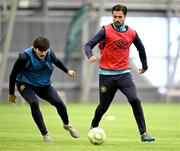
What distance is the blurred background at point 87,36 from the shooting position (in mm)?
39906

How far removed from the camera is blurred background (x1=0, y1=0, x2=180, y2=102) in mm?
39906

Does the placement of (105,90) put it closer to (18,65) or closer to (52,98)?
(52,98)

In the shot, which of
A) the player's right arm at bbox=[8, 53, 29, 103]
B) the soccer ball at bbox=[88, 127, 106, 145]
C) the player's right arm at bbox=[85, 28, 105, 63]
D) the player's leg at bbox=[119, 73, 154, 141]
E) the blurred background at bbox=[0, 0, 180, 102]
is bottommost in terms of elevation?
the blurred background at bbox=[0, 0, 180, 102]

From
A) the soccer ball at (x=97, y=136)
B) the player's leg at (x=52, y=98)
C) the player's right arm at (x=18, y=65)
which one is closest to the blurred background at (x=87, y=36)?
the player's leg at (x=52, y=98)

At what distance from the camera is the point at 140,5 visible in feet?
142

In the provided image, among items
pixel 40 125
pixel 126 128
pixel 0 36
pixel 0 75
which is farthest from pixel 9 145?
pixel 0 36

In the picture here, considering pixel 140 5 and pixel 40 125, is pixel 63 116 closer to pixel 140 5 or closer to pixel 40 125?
pixel 40 125

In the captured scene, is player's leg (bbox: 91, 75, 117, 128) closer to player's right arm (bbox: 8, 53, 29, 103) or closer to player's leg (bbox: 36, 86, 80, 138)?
player's leg (bbox: 36, 86, 80, 138)

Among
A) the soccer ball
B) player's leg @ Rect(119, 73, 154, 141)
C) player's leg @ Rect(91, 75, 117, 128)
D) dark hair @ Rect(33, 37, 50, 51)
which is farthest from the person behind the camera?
player's leg @ Rect(91, 75, 117, 128)

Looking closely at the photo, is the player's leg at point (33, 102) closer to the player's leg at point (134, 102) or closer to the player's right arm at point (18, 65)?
the player's right arm at point (18, 65)

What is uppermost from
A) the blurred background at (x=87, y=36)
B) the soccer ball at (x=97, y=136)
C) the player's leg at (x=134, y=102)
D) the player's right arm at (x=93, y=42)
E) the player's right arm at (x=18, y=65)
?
the player's right arm at (x=93, y=42)

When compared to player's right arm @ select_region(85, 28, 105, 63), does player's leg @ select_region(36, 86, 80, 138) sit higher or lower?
lower

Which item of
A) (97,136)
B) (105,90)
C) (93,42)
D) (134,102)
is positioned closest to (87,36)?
(105,90)

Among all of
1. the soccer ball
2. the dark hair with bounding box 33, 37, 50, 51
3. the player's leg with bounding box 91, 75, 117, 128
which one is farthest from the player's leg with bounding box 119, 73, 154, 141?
the dark hair with bounding box 33, 37, 50, 51
